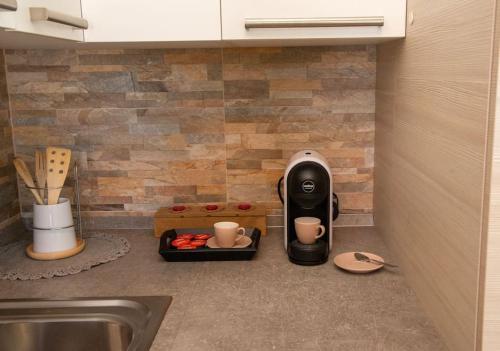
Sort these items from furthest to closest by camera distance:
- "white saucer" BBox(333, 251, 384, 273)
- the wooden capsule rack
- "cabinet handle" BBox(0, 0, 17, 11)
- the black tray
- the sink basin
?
1. the wooden capsule rack
2. the black tray
3. "white saucer" BBox(333, 251, 384, 273)
4. the sink basin
5. "cabinet handle" BBox(0, 0, 17, 11)

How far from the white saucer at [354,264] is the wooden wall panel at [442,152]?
0.24ft

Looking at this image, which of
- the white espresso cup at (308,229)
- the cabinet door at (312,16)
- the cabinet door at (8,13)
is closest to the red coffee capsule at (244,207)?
the white espresso cup at (308,229)

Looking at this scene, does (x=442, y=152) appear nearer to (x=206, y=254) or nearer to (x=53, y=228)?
(x=206, y=254)

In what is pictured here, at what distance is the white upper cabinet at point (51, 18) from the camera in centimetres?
105

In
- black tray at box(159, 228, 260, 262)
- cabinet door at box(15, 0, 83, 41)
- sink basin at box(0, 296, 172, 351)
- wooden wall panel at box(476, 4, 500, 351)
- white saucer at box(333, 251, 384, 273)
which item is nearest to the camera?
wooden wall panel at box(476, 4, 500, 351)

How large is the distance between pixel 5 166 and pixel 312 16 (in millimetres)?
1140

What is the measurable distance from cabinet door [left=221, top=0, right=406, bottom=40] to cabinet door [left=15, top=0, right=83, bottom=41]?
372 mm

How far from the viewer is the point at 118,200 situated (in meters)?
1.81

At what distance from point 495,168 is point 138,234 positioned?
4.15 feet

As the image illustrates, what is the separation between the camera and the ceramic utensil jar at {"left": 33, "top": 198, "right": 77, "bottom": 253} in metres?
1.50

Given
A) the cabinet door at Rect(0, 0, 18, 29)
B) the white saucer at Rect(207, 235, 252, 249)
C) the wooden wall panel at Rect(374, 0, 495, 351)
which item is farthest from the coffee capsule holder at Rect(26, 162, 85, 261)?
the wooden wall panel at Rect(374, 0, 495, 351)

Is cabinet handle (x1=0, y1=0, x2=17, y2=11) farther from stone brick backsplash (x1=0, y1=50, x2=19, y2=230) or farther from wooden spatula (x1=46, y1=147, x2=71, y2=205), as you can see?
stone brick backsplash (x1=0, y1=50, x2=19, y2=230)

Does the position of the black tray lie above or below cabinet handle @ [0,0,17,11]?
below

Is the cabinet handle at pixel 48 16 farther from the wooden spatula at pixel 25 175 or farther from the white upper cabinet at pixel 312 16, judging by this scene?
the wooden spatula at pixel 25 175
